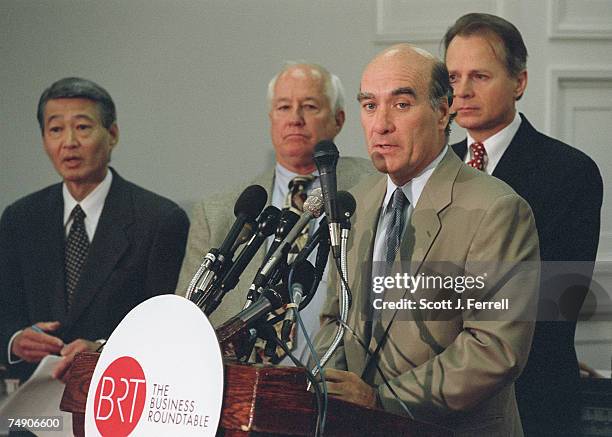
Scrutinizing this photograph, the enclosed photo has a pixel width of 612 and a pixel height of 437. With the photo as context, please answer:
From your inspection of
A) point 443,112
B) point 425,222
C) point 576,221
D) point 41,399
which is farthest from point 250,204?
point 41,399

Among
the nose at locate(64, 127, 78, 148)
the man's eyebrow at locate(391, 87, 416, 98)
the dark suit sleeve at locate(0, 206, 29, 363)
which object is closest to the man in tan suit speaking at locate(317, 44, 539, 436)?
the man's eyebrow at locate(391, 87, 416, 98)

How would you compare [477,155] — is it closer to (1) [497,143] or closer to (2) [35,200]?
(1) [497,143]

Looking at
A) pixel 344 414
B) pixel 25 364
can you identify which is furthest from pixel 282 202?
pixel 344 414

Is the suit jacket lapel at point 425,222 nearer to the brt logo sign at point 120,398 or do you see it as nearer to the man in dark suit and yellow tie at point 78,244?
the brt logo sign at point 120,398

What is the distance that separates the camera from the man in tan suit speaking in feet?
6.81

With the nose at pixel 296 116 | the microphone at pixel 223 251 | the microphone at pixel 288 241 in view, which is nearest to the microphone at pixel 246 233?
the microphone at pixel 223 251

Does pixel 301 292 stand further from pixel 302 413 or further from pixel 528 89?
pixel 528 89

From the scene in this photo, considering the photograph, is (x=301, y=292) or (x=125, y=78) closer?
(x=301, y=292)

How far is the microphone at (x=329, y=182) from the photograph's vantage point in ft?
6.09

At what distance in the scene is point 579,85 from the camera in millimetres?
3002

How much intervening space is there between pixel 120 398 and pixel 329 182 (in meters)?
0.53

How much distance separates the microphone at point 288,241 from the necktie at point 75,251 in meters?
1.61

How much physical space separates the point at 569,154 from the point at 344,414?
4.41 feet

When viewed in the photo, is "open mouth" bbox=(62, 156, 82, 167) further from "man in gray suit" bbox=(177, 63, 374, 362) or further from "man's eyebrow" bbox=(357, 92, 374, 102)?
"man's eyebrow" bbox=(357, 92, 374, 102)
